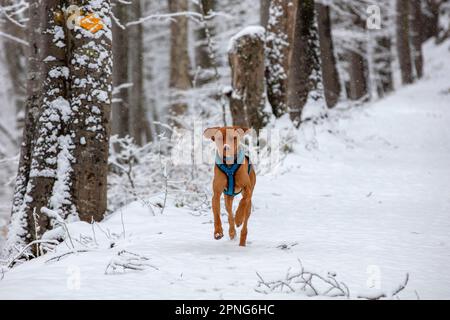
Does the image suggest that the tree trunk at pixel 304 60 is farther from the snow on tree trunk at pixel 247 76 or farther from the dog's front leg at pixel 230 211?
the dog's front leg at pixel 230 211

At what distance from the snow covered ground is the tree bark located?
17.2 m

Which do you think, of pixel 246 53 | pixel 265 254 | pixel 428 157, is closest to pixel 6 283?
pixel 265 254

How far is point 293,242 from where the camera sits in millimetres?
4141

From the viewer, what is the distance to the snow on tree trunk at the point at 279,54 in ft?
31.0

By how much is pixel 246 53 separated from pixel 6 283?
6.56m

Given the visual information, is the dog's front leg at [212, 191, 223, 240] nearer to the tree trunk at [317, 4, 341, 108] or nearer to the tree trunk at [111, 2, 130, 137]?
the tree trunk at [111, 2, 130, 137]

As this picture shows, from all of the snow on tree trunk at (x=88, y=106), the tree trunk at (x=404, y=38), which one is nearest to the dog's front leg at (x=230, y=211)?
the snow on tree trunk at (x=88, y=106)

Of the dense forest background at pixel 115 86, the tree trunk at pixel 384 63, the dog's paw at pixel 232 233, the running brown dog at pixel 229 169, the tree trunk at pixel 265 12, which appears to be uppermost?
the tree trunk at pixel 384 63

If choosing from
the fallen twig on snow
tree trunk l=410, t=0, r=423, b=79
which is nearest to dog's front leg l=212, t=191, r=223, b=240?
the fallen twig on snow

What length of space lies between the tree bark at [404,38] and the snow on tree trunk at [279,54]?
16.6m

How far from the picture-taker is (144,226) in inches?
187

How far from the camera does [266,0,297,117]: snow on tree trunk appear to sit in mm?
9438

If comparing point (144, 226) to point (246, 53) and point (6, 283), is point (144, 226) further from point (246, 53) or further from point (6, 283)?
point (246, 53)

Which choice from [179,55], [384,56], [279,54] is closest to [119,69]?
[179,55]
